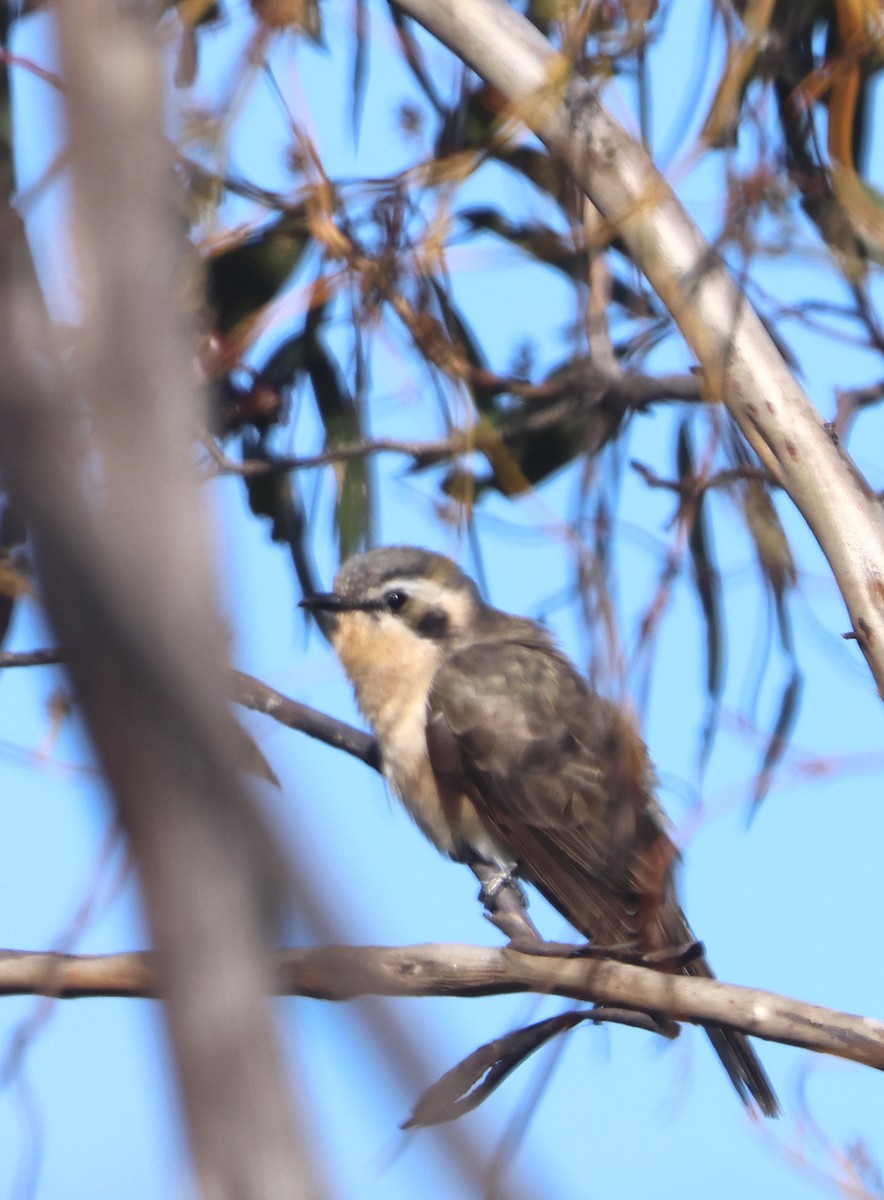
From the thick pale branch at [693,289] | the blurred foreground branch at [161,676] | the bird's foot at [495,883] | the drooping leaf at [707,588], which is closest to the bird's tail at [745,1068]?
the bird's foot at [495,883]

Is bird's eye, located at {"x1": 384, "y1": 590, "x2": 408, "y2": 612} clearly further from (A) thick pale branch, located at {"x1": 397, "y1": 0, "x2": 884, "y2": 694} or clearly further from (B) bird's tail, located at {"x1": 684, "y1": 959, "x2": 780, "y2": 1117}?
(A) thick pale branch, located at {"x1": 397, "y1": 0, "x2": 884, "y2": 694}

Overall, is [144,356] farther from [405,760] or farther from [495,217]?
[405,760]

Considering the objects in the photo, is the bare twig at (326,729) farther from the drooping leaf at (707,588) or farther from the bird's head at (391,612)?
the drooping leaf at (707,588)

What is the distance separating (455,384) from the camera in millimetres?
3225

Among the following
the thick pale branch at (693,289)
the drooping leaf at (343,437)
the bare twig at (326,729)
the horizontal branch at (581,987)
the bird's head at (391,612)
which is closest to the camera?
the horizontal branch at (581,987)

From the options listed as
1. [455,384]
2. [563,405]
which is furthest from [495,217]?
→ [455,384]

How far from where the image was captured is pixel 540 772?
180 inches

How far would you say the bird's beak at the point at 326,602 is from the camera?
14.7 feet

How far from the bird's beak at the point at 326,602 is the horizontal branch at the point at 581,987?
1730mm

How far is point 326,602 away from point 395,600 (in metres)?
0.31

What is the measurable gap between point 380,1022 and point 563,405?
3212 mm

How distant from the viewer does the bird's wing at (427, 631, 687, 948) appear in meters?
4.25

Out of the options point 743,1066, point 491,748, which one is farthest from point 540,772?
point 743,1066

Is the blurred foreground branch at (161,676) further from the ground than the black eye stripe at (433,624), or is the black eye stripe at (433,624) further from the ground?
the black eye stripe at (433,624)
